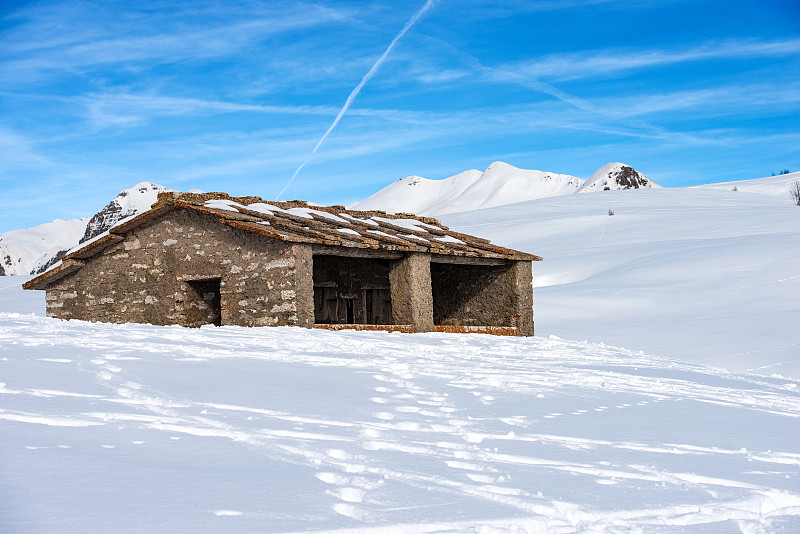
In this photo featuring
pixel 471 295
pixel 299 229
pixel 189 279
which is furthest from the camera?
pixel 471 295

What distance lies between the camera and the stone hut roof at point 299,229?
11.2 metres

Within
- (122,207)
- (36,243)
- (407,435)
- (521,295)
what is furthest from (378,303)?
(36,243)

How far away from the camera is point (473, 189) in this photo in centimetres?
11856

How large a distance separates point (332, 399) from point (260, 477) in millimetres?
1980

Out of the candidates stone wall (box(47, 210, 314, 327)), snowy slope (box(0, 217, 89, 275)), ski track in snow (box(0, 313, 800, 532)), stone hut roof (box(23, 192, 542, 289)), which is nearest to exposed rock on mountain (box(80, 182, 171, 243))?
snowy slope (box(0, 217, 89, 275))

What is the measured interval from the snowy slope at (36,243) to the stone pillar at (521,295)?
111m

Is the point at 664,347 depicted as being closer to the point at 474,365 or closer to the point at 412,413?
the point at 474,365

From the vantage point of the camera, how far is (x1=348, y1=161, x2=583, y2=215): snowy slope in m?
113

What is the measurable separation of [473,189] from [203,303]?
354 feet

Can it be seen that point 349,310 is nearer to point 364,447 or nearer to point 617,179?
point 364,447

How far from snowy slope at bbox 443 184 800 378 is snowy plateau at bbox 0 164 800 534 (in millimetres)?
5392

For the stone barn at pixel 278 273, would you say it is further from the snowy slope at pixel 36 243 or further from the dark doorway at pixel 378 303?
the snowy slope at pixel 36 243

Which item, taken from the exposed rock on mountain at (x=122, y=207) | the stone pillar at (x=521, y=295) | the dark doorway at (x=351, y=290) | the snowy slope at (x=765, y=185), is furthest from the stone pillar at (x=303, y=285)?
the exposed rock on mountain at (x=122, y=207)

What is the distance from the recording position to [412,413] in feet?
16.8
